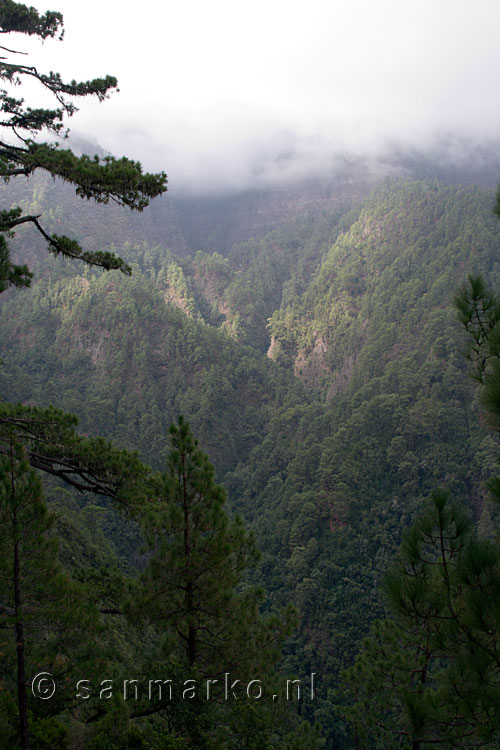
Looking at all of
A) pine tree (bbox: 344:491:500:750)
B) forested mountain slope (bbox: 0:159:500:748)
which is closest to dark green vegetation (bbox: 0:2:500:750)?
pine tree (bbox: 344:491:500:750)

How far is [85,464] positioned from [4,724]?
3196 mm

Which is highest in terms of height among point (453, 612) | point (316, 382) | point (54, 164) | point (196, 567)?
point (316, 382)

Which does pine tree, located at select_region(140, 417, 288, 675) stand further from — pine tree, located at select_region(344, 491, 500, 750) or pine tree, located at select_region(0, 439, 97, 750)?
pine tree, located at select_region(344, 491, 500, 750)

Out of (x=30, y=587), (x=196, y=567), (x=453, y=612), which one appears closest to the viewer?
(x=453, y=612)

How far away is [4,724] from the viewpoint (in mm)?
6070

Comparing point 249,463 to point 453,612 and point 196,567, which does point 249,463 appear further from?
point 453,612

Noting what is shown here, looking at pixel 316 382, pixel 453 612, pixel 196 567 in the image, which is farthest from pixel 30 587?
pixel 316 382

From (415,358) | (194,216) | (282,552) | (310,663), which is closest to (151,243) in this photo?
(194,216)

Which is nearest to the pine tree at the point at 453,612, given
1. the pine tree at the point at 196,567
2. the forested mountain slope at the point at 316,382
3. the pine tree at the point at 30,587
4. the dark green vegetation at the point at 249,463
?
the dark green vegetation at the point at 249,463

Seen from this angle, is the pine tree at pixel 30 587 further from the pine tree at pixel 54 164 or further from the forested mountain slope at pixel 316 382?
the forested mountain slope at pixel 316 382

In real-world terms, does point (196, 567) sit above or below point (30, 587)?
above

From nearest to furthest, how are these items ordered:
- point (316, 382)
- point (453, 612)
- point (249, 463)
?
point (453, 612) < point (249, 463) < point (316, 382)

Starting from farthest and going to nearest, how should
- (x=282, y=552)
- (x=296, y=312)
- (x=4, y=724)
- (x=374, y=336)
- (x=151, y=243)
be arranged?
1. (x=151, y=243)
2. (x=296, y=312)
3. (x=374, y=336)
4. (x=282, y=552)
5. (x=4, y=724)

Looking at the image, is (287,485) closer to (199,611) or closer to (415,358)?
(415,358)
